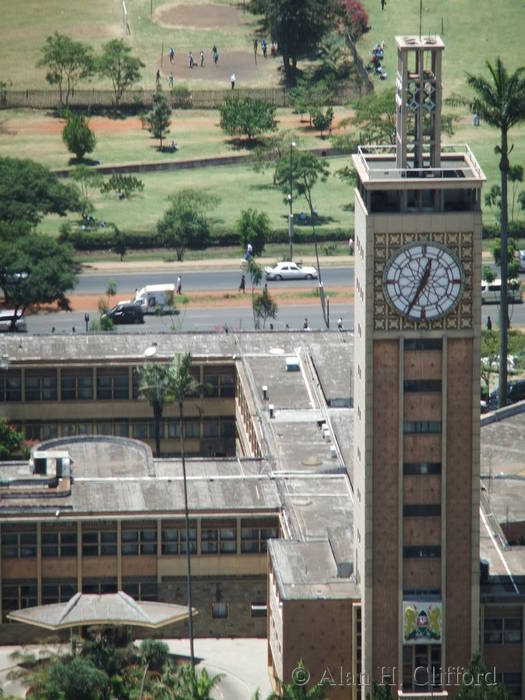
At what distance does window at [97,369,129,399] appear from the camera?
19750 cm

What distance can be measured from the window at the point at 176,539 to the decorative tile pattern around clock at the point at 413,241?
27.4 metres

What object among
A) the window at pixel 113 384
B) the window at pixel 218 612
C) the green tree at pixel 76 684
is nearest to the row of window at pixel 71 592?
the window at pixel 218 612

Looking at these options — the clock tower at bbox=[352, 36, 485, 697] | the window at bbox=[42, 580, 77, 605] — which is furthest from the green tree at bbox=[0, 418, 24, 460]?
the clock tower at bbox=[352, 36, 485, 697]

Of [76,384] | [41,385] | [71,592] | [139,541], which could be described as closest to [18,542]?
[71,592]

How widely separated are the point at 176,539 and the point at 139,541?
2.45 metres

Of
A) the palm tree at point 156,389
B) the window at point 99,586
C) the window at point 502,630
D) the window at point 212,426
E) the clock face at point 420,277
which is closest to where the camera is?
the clock face at point 420,277

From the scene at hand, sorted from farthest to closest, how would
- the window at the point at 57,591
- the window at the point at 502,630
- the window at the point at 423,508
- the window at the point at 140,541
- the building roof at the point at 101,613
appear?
the window at the point at 57,591 → the window at the point at 140,541 → the building roof at the point at 101,613 → the window at the point at 502,630 → the window at the point at 423,508

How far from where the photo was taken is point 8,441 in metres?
189

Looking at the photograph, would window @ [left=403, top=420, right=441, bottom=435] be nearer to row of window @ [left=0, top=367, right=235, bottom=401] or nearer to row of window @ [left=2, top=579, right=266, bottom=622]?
row of window @ [left=2, top=579, right=266, bottom=622]

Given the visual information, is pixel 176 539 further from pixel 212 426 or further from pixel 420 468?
pixel 212 426

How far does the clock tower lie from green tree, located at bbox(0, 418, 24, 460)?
43.9 meters

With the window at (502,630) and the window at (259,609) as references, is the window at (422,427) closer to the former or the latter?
the window at (502,630)

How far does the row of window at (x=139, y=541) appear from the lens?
166 metres

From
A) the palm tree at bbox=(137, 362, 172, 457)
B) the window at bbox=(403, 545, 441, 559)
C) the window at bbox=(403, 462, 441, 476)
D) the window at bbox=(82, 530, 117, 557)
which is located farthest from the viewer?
the palm tree at bbox=(137, 362, 172, 457)
